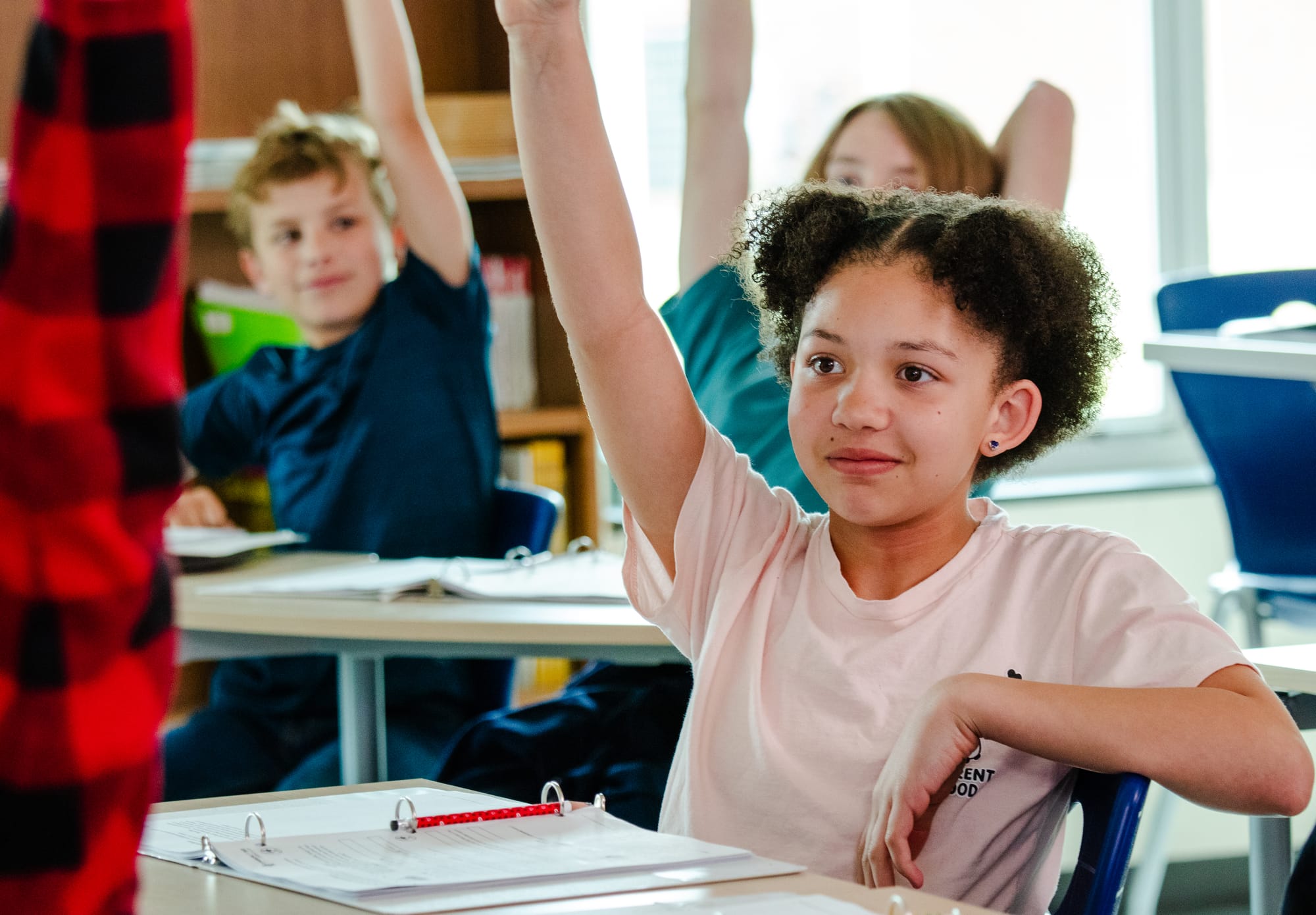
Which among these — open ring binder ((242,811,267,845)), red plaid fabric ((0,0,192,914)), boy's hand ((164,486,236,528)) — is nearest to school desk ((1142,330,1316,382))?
open ring binder ((242,811,267,845))

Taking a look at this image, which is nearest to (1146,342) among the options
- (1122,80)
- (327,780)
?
(327,780)

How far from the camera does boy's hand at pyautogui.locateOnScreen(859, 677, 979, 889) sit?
3.24 feet

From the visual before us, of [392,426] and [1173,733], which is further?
[392,426]

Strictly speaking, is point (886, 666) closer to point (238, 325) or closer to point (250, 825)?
point (250, 825)

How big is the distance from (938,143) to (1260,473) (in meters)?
1.06

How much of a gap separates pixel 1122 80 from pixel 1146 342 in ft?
6.69

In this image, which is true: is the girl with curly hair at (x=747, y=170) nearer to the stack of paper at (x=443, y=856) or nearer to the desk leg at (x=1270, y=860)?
the desk leg at (x=1270, y=860)

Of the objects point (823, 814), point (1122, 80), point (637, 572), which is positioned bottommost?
point (823, 814)

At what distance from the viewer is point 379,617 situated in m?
1.71

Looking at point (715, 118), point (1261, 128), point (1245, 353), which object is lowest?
point (1245, 353)

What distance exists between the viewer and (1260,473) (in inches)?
105

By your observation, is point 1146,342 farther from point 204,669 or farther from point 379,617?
point 204,669

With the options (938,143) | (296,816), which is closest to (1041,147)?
(938,143)

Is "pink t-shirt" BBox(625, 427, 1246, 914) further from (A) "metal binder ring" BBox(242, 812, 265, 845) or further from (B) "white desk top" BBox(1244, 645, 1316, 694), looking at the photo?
(A) "metal binder ring" BBox(242, 812, 265, 845)
